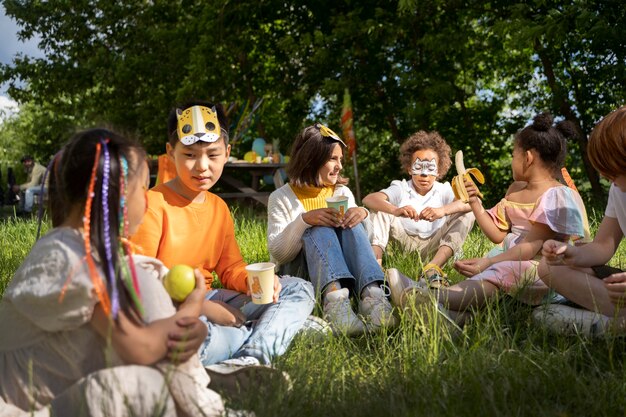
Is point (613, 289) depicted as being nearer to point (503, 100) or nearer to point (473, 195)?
point (473, 195)

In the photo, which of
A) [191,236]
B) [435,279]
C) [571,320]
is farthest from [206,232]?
[571,320]

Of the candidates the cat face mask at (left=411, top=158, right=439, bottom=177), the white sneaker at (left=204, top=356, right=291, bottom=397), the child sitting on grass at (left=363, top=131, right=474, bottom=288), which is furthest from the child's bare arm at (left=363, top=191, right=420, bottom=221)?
the white sneaker at (left=204, top=356, right=291, bottom=397)

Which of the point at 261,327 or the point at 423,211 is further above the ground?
the point at 423,211

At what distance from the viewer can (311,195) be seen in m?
3.70

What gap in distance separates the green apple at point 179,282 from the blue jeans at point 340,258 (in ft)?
4.21

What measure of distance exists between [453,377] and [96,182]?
4.10 ft

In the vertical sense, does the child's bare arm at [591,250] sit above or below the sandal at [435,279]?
above

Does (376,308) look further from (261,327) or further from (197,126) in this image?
(197,126)

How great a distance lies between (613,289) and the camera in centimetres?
241

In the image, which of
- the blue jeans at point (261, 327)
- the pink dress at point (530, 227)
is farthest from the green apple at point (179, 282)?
the pink dress at point (530, 227)

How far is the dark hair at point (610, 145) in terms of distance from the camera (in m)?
2.38

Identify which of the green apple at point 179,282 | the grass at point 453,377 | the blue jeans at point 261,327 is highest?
the green apple at point 179,282

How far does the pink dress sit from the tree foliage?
353 cm

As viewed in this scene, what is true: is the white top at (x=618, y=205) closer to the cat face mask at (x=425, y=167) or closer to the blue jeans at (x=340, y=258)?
the blue jeans at (x=340, y=258)
